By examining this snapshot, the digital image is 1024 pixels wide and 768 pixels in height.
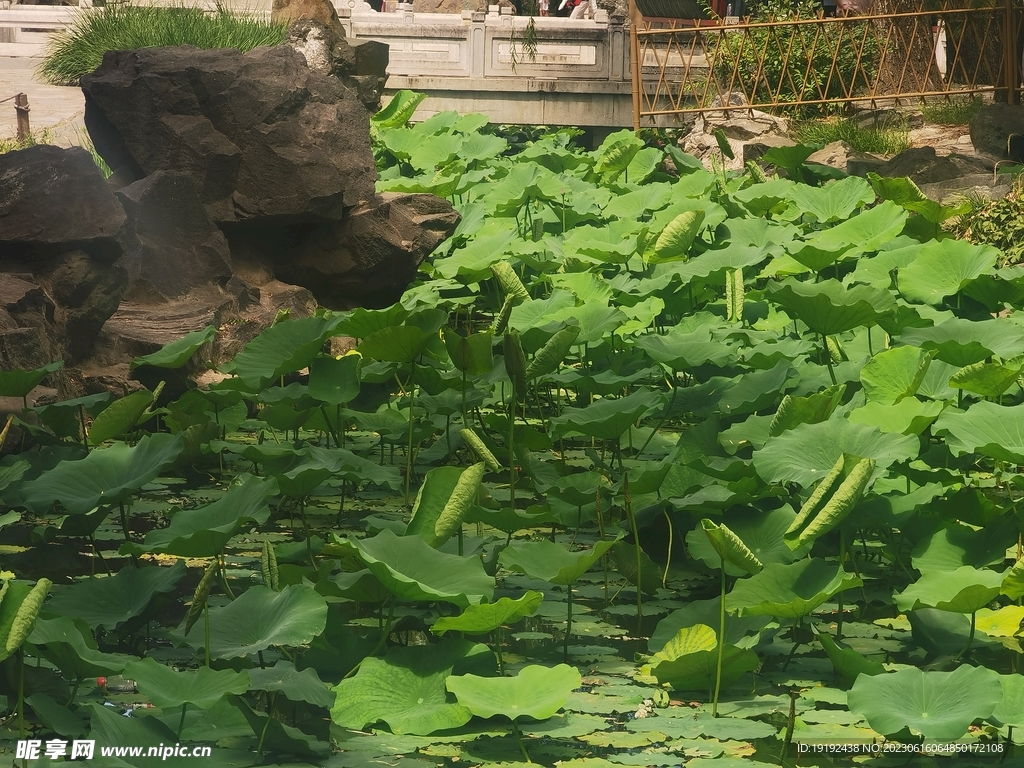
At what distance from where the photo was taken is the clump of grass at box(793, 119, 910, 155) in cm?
848

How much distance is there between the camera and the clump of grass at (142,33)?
34.2 ft

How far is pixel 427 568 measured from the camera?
2.02 meters

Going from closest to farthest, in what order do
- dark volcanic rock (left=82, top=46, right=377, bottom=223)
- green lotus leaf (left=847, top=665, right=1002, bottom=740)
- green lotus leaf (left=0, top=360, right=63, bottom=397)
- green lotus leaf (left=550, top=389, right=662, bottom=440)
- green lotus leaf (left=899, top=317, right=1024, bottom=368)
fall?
1. green lotus leaf (left=847, top=665, right=1002, bottom=740)
2. green lotus leaf (left=550, top=389, right=662, bottom=440)
3. green lotus leaf (left=899, top=317, right=1024, bottom=368)
4. green lotus leaf (left=0, top=360, right=63, bottom=397)
5. dark volcanic rock (left=82, top=46, right=377, bottom=223)

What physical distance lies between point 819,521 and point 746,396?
111cm

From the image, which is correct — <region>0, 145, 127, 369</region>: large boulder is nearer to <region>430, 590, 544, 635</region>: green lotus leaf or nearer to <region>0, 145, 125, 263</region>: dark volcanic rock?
<region>0, 145, 125, 263</region>: dark volcanic rock

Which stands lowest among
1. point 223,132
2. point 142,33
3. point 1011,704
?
point 1011,704

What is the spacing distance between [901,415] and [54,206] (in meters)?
2.74

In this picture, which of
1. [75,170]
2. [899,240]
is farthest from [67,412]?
[899,240]

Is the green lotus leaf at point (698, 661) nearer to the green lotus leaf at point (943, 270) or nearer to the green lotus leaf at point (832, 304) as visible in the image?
the green lotus leaf at point (832, 304)

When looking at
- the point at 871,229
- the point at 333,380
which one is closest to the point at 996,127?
the point at 871,229

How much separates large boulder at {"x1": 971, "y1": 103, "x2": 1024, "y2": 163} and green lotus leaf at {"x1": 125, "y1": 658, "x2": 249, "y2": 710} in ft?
24.4

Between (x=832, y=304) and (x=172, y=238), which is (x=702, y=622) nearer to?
(x=832, y=304)

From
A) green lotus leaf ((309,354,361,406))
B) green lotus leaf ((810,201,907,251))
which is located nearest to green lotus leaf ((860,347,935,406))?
green lotus leaf ((309,354,361,406))

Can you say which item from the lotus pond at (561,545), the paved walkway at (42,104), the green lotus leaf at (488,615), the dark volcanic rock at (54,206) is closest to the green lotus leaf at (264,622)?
the lotus pond at (561,545)
